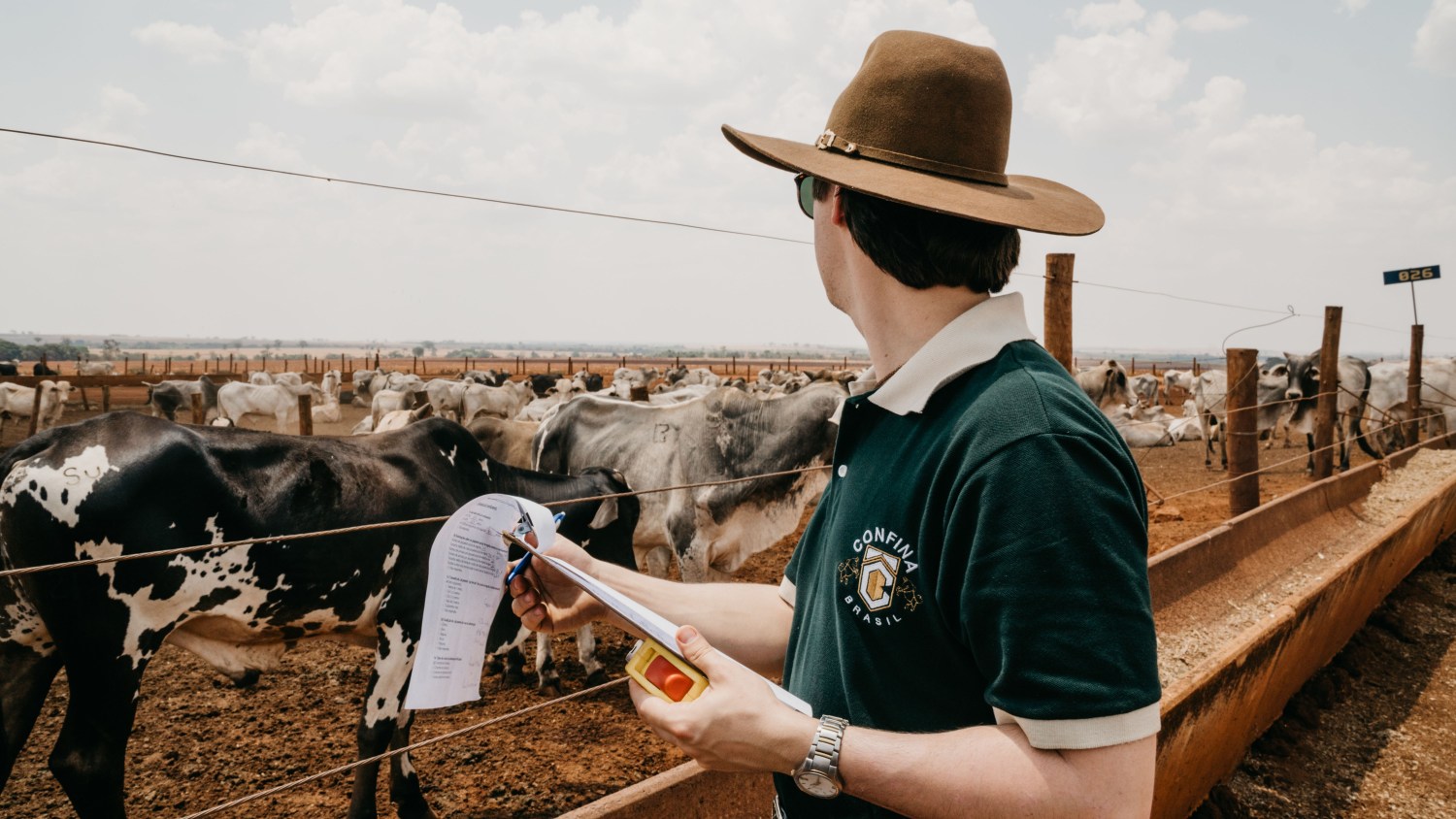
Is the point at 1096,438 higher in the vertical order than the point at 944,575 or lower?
higher

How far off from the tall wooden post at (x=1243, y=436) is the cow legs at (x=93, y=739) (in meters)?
8.07

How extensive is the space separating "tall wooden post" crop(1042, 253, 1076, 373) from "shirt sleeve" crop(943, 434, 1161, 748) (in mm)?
4263

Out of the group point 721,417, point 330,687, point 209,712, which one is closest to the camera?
point 209,712

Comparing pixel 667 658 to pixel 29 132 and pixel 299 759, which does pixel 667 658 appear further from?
pixel 299 759

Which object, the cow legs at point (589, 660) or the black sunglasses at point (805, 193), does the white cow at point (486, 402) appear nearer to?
the cow legs at point (589, 660)

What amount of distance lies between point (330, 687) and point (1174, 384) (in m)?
33.2

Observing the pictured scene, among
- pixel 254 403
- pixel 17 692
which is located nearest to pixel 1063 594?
pixel 17 692

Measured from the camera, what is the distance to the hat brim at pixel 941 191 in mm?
1071

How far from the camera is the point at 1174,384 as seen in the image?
31.3m

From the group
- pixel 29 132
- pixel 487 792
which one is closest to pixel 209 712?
pixel 487 792

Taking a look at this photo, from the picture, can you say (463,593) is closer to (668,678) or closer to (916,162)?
(668,678)

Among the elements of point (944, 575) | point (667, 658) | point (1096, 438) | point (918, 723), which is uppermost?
point (1096, 438)

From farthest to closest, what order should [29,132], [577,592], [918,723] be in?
1. [29,132]
2. [577,592]
3. [918,723]

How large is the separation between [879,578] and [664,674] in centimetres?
31
